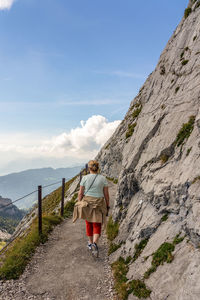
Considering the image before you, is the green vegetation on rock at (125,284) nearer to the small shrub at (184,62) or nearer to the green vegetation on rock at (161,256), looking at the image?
the green vegetation on rock at (161,256)

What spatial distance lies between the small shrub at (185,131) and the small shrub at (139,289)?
17.7 ft

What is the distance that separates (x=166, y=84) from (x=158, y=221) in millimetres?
9842

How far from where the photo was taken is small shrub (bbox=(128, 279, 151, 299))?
6.01 metres

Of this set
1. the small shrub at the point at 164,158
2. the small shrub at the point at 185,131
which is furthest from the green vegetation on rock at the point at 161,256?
the small shrub at the point at 185,131

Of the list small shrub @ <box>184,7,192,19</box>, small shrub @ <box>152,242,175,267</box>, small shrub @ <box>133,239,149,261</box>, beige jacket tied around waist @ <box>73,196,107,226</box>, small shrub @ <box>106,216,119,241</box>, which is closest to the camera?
small shrub @ <box>152,242,175,267</box>

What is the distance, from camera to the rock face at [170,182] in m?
5.69

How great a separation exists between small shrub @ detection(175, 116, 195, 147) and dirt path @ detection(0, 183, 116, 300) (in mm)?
6306

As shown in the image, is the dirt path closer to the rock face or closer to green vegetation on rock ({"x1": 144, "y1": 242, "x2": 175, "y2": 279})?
the rock face

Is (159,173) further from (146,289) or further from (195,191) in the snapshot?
(146,289)

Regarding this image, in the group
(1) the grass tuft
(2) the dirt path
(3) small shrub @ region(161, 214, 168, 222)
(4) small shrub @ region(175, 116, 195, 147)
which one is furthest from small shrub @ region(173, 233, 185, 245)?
(1) the grass tuft

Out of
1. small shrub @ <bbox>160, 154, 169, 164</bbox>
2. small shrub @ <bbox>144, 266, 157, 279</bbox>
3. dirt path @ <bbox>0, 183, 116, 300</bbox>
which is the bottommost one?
dirt path @ <bbox>0, 183, 116, 300</bbox>

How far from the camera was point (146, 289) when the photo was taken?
6125 millimetres

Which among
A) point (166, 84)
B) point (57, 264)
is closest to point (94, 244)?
point (57, 264)

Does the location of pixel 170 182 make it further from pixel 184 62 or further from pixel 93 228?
pixel 184 62
